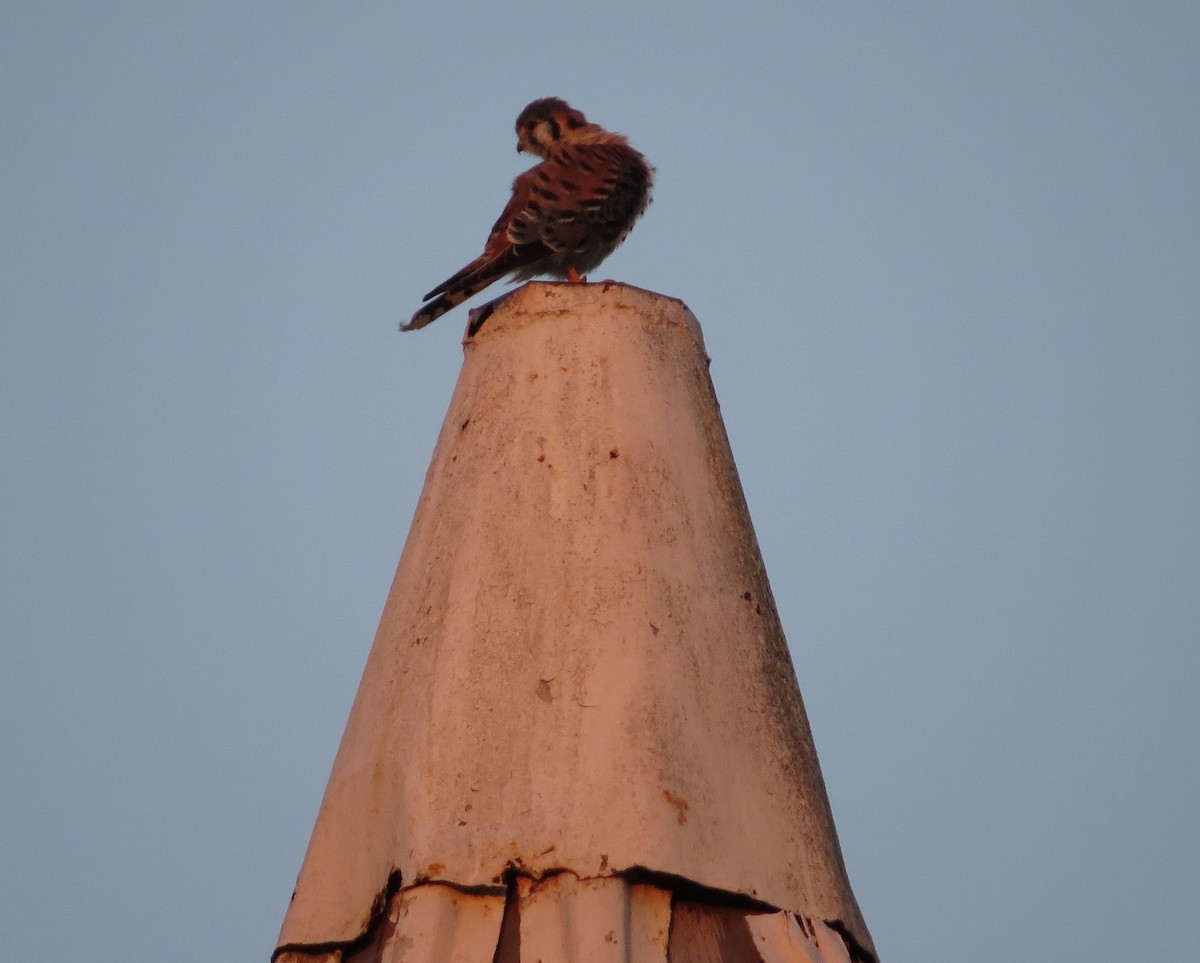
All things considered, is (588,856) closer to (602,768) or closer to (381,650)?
(602,768)

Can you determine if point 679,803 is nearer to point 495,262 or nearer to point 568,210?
point 495,262

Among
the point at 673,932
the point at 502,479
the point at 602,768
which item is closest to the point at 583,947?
the point at 673,932

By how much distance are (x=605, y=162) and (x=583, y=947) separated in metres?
6.09

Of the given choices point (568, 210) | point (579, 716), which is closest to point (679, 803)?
point (579, 716)

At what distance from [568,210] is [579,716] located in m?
4.80

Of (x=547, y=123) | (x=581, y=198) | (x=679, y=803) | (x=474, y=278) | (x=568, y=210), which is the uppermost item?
(x=547, y=123)

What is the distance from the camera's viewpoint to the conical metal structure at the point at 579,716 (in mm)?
3242

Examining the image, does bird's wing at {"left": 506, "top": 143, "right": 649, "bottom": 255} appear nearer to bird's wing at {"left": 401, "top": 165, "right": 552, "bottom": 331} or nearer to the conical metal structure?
bird's wing at {"left": 401, "top": 165, "right": 552, "bottom": 331}

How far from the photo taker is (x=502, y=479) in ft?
13.1

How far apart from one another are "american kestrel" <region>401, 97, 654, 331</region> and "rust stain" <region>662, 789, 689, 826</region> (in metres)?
3.56

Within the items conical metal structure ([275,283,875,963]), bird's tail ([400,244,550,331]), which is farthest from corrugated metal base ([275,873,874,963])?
bird's tail ([400,244,550,331])

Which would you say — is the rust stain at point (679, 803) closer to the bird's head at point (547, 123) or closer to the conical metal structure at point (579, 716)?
the conical metal structure at point (579, 716)

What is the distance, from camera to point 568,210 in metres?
7.88

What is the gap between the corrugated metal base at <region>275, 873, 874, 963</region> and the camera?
10.3 ft
